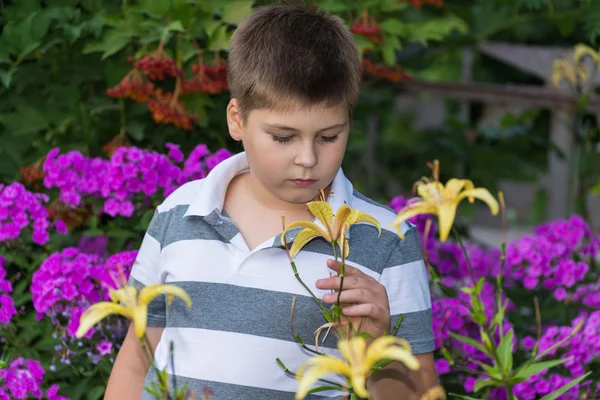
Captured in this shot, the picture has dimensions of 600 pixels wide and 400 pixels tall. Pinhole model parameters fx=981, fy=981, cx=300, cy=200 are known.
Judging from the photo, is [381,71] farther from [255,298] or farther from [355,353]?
[355,353]

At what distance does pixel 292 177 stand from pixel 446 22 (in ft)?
5.18

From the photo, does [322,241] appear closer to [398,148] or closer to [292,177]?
[292,177]

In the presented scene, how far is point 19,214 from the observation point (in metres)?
2.43

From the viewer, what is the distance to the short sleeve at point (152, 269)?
1.86 meters

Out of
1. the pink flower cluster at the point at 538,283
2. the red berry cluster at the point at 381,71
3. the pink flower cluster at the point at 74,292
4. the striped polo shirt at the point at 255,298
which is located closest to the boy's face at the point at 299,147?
the striped polo shirt at the point at 255,298

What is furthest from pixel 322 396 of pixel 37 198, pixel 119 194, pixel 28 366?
pixel 37 198

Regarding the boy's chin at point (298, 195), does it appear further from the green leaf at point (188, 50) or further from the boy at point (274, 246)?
the green leaf at point (188, 50)

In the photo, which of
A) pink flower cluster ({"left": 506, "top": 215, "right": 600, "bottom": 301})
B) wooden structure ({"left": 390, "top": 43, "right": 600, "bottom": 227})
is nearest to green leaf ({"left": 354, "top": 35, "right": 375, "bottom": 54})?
pink flower cluster ({"left": 506, "top": 215, "right": 600, "bottom": 301})

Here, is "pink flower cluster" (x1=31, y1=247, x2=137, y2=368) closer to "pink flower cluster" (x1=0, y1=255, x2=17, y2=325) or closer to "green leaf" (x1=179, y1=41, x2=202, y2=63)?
"pink flower cluster" (x1=0, y1=255, x2=17, y2=325)

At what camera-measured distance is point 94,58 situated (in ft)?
9.59

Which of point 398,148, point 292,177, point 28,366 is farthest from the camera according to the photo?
point 398,148

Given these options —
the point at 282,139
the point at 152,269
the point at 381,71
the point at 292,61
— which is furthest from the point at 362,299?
the point at 381,71

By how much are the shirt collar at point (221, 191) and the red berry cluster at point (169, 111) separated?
28.6 inches

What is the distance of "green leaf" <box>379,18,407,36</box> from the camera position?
2980 mm
